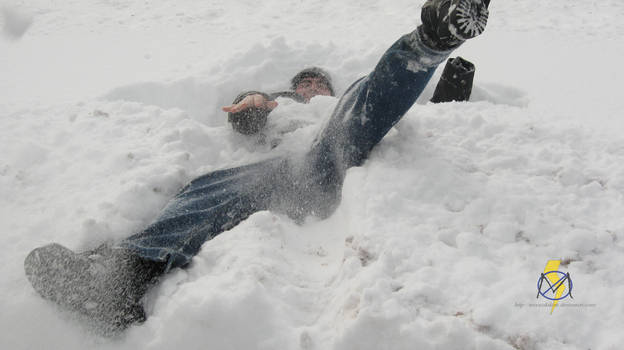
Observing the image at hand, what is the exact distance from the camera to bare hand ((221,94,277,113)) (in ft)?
7.84

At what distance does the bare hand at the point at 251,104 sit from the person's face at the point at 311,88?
20.2 inches

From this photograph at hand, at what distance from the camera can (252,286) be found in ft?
4.48

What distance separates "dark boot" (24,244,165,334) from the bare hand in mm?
1160

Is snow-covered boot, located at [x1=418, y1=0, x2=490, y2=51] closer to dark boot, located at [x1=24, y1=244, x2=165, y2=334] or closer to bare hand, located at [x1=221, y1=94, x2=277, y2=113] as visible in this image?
bare hand, located at [x1=221, y1=94, x2=277, y2=113]

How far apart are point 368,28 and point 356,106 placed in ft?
8.85

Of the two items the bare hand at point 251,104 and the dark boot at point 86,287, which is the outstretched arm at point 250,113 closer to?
the bare hand at point 251,104

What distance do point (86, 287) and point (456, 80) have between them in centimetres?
227

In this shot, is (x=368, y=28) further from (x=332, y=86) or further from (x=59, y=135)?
(x=59, y=135)

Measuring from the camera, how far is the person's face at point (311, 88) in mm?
2998
